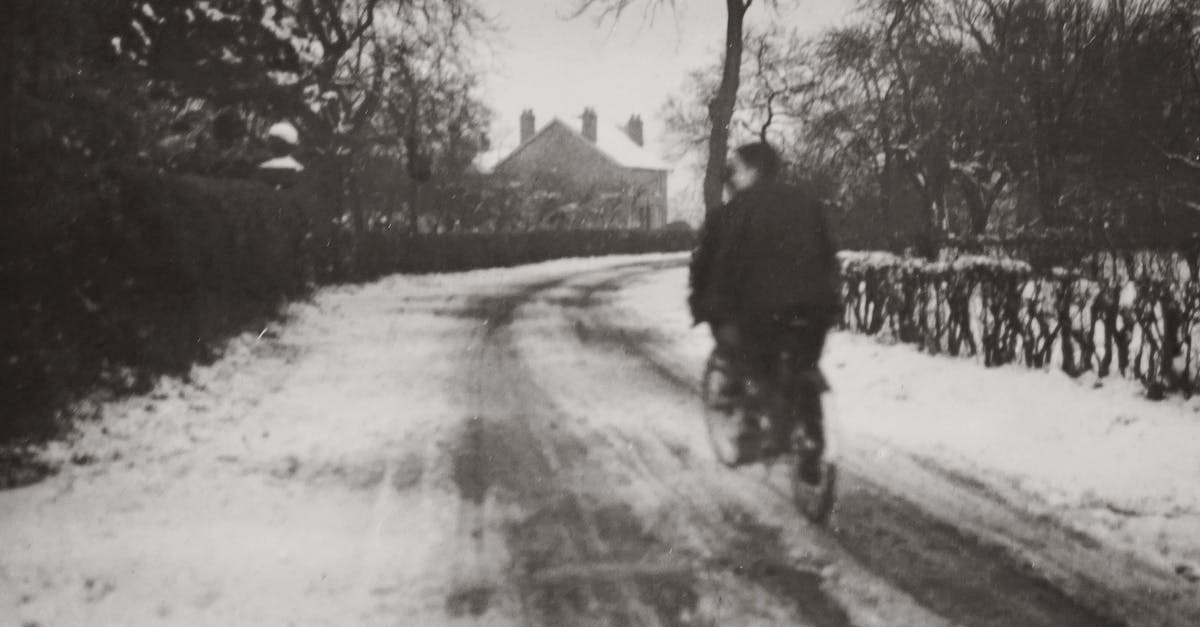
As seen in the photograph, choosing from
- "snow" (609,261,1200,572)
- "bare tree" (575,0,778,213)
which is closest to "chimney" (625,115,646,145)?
"bare tree" (575,0,778,213)

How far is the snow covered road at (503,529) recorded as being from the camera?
13.9ft

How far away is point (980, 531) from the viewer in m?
5.22

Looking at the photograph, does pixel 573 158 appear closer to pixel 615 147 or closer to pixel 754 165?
pixel 615 147

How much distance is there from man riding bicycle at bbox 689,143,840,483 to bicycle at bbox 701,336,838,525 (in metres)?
0.01

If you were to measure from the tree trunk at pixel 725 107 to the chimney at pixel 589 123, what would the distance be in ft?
182

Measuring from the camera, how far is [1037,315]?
885cm

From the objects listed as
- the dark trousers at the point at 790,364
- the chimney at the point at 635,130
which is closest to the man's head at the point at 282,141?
the dark trousers at the point at 790,364

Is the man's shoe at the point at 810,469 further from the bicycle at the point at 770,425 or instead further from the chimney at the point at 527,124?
the chimney at the point at 527,124

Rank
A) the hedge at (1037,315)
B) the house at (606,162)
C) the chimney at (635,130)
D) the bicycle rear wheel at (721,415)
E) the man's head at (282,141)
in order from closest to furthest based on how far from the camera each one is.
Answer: the bicycle rear wheel at (721,415) < the hedge at (1037,315) < the man's head at (282,141) < the house at (606,162) < the chimney at (635,130)

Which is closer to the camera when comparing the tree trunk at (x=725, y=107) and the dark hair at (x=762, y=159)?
the dark hair at (x=762, y=159)

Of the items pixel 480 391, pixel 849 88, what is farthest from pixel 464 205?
pixel 480 391

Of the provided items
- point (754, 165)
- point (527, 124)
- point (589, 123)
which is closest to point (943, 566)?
point (754, 165)

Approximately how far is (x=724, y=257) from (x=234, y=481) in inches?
132

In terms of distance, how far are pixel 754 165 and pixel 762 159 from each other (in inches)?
2.3
